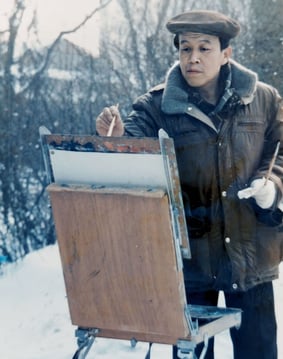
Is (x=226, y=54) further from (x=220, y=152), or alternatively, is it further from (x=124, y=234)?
(x=124, y=234)

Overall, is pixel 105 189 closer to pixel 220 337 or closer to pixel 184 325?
pixel 184 325

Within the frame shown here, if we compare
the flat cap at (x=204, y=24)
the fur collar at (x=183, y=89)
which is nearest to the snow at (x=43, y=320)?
the fur collar at (x=183, y=89)

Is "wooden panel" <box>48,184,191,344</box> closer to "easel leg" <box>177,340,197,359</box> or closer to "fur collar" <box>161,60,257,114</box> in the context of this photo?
"easel leg" <box>177,340,197,359</box>

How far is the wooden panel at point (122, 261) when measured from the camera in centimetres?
192

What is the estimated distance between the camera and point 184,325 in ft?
6.46

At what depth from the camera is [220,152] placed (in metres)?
2.35

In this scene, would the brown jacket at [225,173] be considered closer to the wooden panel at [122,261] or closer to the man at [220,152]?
the man at [220,152]

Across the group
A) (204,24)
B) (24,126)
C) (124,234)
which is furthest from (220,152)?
(24,126)

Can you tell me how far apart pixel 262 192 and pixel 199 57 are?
1.77ft

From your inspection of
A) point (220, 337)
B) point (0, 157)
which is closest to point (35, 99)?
point (0, 157)

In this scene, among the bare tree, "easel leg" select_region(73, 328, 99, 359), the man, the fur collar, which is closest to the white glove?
the man

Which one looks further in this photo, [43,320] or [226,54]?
[43,320]

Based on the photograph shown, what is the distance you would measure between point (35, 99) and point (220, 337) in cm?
261

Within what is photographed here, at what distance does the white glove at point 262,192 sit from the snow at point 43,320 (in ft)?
4.80
